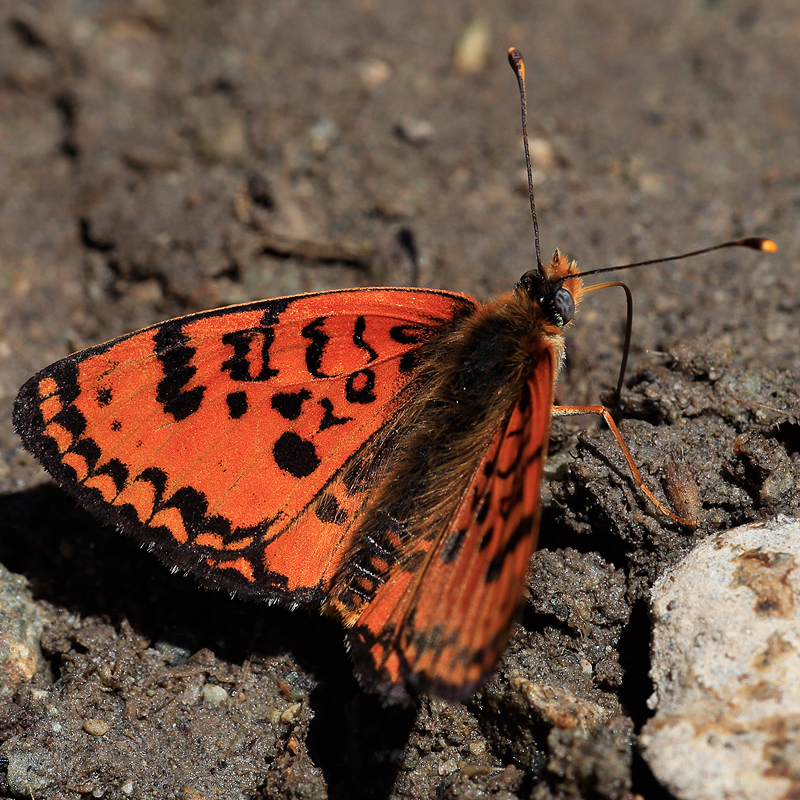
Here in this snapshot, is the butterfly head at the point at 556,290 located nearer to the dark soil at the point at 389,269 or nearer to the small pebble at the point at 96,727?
the dark soil at the point at 389,269

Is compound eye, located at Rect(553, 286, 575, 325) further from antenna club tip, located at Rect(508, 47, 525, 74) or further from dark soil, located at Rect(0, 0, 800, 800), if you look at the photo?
antenna club tip, located at Rect(508, 47, 525, 74)

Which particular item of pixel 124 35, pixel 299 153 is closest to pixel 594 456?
Answer: pixel 299 153

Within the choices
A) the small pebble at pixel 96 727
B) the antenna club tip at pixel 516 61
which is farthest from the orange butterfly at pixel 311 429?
the antenna club tip at pixel 516 61

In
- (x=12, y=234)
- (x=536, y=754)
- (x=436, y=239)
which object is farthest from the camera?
(x=12, y=234)

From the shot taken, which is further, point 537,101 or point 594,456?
point 537,101

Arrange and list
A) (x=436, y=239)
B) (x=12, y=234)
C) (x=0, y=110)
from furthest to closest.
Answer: (x=0, y=110) < (x=12, y=234) < (x=436, y=239)

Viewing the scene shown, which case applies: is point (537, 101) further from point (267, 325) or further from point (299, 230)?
point (267, 325)

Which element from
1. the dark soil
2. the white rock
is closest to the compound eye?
the dark soil
